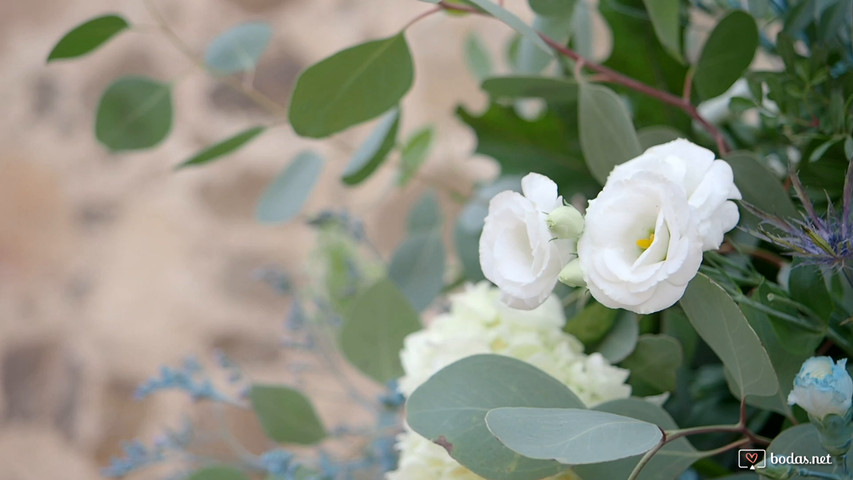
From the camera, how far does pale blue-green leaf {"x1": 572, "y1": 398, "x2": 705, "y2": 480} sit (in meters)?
0.33

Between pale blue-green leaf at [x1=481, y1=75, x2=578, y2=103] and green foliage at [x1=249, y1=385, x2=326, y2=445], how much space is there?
Answer: 238mm

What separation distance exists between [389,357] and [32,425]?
85 cm

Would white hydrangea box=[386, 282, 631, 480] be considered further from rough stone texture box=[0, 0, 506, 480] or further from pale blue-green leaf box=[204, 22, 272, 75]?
rough stone texture box=[0, 0, 506, 480]

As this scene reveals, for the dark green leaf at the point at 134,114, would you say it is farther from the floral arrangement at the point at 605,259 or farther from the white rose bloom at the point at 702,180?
the white rose bloom at the point at 702,180

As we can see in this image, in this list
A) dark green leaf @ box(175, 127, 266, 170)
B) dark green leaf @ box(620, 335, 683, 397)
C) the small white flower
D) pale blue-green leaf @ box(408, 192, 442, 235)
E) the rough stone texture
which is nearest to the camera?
the small white flower

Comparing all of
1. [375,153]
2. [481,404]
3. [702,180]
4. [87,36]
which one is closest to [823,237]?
[702,180]

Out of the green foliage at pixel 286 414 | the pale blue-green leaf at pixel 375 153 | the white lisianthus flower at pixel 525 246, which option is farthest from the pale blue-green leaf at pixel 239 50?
the white lisianthus flower at pixel 525 246

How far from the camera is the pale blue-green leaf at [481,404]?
0.32 metres

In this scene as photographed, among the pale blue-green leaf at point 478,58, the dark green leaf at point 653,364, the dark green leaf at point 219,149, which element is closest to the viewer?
the dark green leaf at point 653,364

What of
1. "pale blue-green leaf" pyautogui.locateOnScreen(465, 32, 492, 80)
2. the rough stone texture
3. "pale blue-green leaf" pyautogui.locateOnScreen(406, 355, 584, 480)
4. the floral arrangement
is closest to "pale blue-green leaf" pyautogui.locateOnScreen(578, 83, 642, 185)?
the floral arrangement

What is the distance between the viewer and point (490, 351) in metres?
0.41

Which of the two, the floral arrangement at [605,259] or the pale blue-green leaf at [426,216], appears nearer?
the floral arrangement at [605,259]

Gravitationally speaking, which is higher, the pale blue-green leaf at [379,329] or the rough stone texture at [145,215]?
the pale blue-green leaf at [379,329]

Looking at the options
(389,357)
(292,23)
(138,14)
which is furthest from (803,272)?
(138,14)
